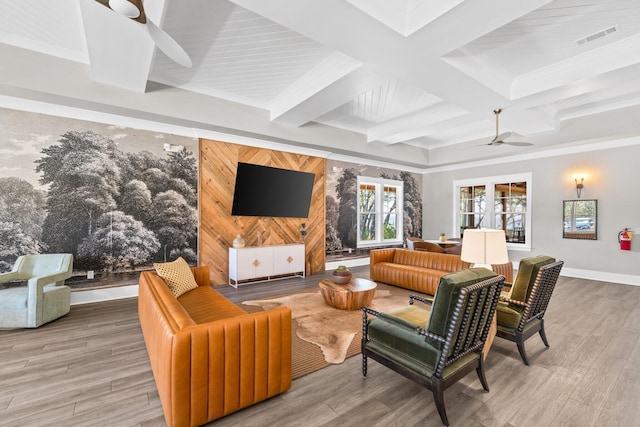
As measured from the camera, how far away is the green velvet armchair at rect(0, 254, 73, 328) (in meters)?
3.29

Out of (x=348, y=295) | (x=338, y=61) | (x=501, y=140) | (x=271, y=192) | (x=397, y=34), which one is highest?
(x=338, y=61)

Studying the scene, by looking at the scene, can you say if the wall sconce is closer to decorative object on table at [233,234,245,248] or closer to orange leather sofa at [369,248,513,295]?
orange leather sofa at [369,248,513,295]

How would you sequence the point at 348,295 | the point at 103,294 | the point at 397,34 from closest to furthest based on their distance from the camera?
the point at 397,34 → the point at 348,295 → the point at 103,294

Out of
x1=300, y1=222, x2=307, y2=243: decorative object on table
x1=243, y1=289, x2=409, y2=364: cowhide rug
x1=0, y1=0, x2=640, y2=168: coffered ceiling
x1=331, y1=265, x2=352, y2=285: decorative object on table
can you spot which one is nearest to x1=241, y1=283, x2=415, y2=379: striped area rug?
x1=243, y1=289, x2=409, y2=364: cowhide rug

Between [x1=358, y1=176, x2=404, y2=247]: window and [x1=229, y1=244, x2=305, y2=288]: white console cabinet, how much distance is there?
85.2 inches

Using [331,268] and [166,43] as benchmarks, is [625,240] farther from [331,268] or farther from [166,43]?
[166,43]

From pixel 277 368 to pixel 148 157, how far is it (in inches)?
167

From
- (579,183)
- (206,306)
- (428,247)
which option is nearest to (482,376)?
(206,306)

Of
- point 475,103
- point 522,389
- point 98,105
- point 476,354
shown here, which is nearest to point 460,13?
point 475,103

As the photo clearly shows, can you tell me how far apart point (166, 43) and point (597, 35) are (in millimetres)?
4439

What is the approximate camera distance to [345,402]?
6.84ft

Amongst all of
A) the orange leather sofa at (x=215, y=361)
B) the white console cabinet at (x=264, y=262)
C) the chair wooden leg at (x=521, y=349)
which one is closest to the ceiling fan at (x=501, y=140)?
the chair wooden leg at (x=521, y=349)

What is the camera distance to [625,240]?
553 cm

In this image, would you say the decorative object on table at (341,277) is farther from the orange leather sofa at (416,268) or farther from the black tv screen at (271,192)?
the black tv screen at (271,192)
